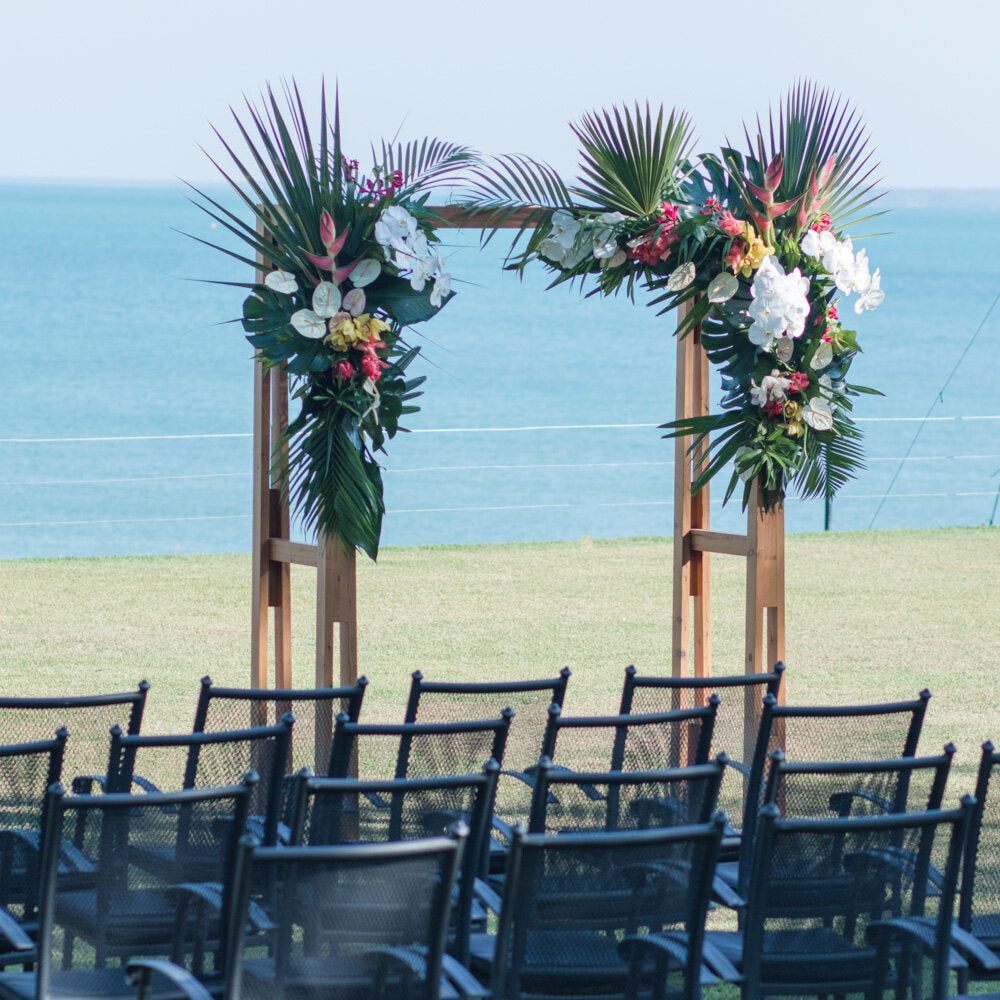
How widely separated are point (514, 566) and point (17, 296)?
61505mm

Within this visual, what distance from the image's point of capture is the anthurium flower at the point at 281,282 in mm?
5727

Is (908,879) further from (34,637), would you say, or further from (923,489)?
(923,489)

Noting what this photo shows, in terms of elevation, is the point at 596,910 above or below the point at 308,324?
below

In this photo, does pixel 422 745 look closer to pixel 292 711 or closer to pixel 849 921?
pixel 292 711

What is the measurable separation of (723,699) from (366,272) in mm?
2230

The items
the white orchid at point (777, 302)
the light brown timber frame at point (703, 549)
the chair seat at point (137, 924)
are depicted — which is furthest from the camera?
the light brown timber frame at point (703, 549)

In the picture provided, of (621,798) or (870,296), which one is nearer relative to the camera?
(621,798)

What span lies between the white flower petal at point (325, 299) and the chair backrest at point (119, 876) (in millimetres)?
2729

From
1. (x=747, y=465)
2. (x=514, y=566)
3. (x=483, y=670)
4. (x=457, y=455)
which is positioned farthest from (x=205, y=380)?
(x=747, y=465)

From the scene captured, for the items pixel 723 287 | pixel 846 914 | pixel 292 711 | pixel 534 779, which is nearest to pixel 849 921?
pixel 846 914

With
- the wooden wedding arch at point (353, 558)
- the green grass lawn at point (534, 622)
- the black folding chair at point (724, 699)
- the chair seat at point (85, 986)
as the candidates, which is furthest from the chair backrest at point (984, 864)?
the green grass lawn at point (534, 622)

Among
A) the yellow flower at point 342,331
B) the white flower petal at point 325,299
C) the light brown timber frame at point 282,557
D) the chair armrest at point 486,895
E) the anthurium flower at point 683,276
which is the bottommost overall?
the chair armrest at point 486,895

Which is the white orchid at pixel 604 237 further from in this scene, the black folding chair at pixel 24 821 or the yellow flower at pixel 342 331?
the black folding chair at pixel 24 821

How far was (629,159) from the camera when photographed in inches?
248
